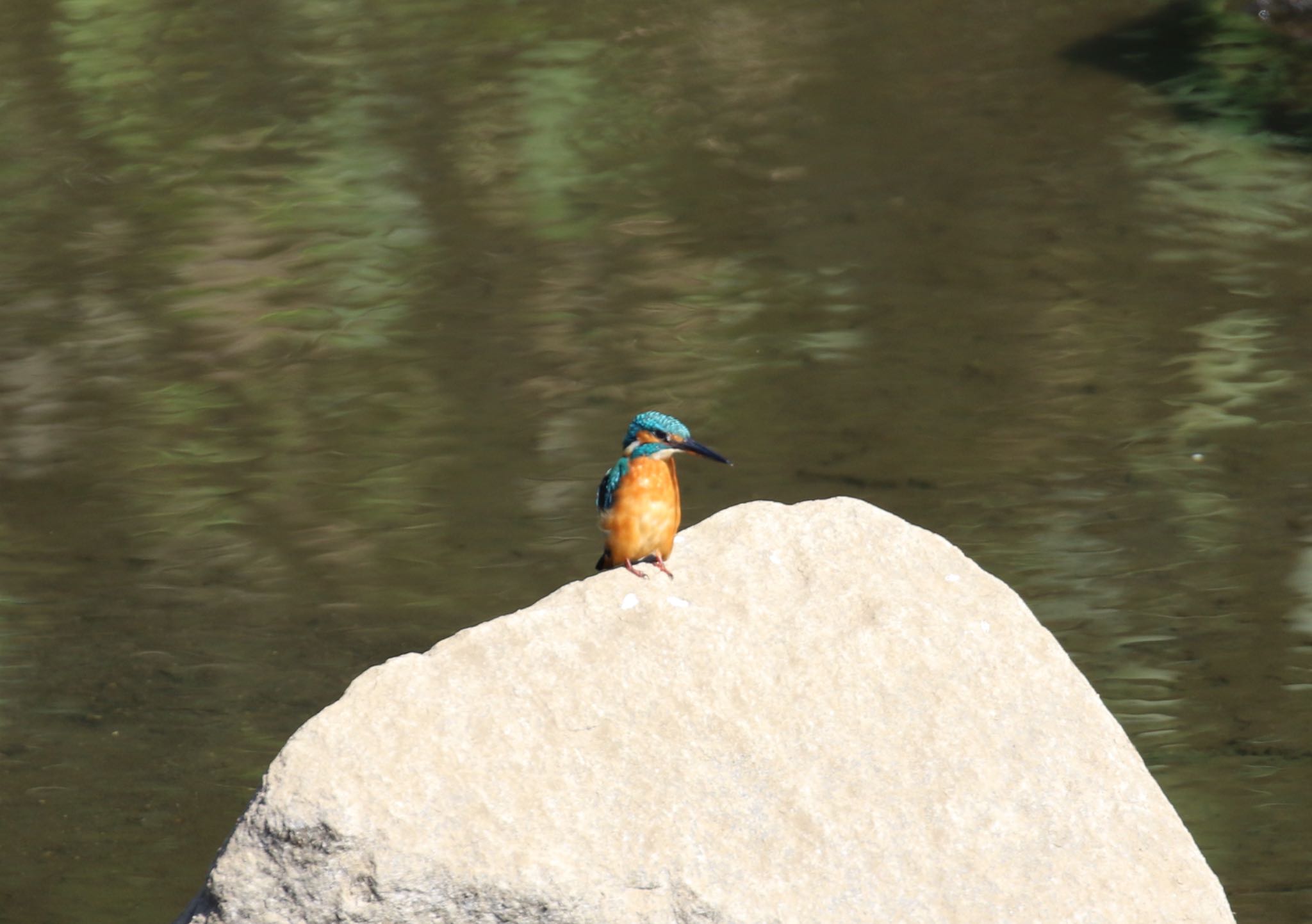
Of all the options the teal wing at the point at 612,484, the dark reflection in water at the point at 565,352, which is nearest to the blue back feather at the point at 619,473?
the teal wing at the point at 612,484

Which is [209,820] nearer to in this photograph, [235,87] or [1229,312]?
[1229,312]

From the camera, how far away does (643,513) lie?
4.12m

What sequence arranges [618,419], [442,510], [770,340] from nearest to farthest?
[442,510] < [618,419] < [770,340]

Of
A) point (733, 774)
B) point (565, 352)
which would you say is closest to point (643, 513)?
point (733, 774)

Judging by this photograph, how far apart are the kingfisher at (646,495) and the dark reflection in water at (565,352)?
1831 mm

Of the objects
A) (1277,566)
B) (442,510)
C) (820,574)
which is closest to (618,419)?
(442,510)

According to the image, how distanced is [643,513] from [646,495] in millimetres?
47

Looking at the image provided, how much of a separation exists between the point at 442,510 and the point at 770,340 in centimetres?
202

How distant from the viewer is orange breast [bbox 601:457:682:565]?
4137mm

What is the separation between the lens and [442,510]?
22.7ft

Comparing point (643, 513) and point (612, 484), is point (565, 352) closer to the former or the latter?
point (612, 484)

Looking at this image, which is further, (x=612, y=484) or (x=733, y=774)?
(x=612, y=484)

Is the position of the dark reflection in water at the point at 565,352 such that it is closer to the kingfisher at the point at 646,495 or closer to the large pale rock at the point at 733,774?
the large pale rock at the point at 733,774

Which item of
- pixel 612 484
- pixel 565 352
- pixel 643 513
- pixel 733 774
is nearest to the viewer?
pixel 733 774
